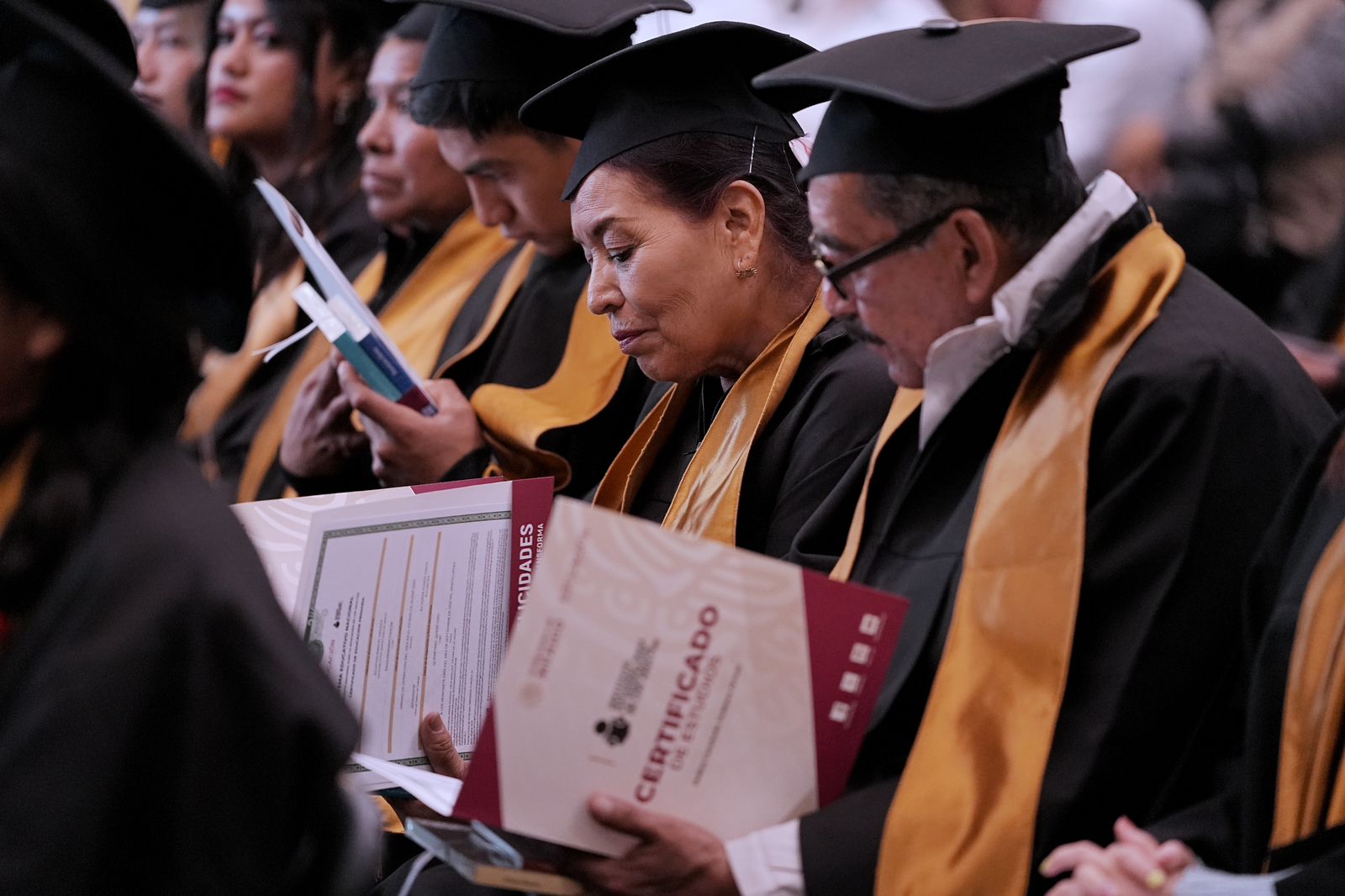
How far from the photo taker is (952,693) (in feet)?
6.72

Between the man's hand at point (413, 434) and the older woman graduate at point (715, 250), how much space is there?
2.47ft

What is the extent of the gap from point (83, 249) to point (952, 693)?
113 cm

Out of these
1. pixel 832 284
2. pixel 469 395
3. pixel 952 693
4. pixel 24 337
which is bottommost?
pixel 469 395

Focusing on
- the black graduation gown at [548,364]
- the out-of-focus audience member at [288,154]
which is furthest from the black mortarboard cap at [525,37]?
the out-of-focus audience member at [288,154]

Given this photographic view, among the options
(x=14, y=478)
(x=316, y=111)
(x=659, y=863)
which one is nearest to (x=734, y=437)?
(x=659, y=863)

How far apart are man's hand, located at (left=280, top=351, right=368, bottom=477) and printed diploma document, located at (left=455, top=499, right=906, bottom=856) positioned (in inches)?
90.0

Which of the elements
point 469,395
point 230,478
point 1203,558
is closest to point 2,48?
point 1203,558

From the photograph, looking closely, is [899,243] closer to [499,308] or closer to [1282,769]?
[1282,769]

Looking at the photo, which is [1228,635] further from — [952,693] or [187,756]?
[187,756]

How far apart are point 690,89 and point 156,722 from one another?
173cm

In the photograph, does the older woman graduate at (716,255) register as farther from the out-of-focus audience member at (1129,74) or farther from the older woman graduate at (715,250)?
the out-of-focus audience member at (1129,74)

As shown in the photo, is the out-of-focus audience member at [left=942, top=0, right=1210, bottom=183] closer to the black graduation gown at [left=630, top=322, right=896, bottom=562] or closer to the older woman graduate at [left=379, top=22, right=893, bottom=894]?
the older woman graduate at [left=379, top=22, right=893, bottom=894]

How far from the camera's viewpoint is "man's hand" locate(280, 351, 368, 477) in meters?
4.08

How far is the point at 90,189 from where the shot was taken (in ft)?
5.20
